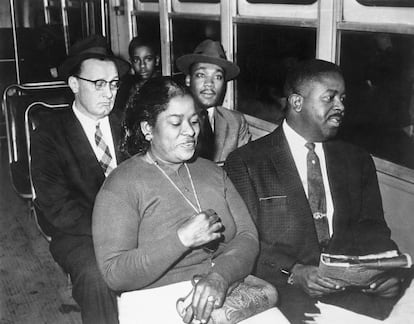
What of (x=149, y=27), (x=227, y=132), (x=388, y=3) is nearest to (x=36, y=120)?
(x=227, y=132)

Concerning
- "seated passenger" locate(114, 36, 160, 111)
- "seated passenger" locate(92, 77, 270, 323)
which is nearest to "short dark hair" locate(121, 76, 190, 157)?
"seated passenger" locate(92, 77, 270, 323)

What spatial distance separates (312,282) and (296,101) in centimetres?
87

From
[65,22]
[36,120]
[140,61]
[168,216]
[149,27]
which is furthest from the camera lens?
[65,22]

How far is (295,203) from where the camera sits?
2324mm

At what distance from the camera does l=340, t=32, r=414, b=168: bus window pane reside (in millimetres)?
2684

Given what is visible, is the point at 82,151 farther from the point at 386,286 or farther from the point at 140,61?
the point at 140,61

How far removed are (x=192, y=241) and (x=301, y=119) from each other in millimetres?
975

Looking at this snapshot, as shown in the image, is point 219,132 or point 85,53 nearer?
point 85,53

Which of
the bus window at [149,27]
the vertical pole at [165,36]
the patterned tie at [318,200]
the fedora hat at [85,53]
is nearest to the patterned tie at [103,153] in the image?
the fedora hat at [85,53]

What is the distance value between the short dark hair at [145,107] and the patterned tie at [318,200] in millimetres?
Result: 755

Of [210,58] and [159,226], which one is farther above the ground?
[210,58]

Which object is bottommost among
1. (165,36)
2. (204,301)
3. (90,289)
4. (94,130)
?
(90,289)

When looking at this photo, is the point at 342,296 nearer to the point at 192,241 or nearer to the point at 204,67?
the point at 192,241

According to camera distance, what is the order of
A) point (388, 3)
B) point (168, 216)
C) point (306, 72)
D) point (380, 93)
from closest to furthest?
point (168, 216), point (306, 72), point (388, 3), point (380, 93)
